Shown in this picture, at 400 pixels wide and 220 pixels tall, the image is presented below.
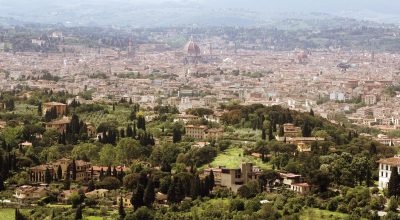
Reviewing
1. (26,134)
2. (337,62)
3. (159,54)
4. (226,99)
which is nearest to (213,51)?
(159,54)

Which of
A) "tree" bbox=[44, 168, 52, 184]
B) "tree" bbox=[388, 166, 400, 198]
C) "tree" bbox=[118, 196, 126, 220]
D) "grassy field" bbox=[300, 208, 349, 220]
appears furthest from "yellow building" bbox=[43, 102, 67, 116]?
"tree" bbox=[388, 166, 400, 198]

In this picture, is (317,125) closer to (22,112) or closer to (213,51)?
(22,112)

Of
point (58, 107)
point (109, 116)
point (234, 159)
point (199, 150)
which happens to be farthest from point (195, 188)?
point (58, 107)

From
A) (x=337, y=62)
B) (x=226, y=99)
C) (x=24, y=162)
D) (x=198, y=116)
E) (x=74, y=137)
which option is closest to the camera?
(x=24, y=162)

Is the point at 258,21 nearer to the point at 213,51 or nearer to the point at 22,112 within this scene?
the point at 213,51

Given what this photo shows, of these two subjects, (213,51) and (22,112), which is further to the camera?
(213,51)

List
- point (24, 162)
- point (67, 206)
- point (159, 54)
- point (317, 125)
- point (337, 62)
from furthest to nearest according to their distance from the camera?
point (159, 54), point (337, 62), point (317, 125), point (24, 162), point (67, 206)

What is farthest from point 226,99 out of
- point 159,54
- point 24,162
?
point 159,54

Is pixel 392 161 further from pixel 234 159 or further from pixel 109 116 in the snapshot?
pixel 109 116
